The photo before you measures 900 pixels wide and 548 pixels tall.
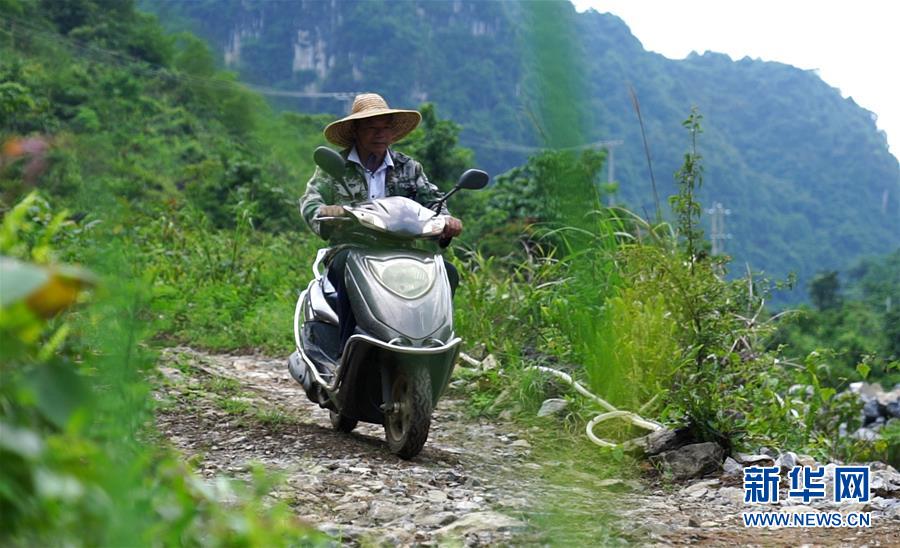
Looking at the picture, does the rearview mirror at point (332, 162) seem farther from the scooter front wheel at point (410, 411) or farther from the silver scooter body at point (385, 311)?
the scooter front wheel at point (410, 411)

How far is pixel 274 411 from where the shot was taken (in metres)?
4.66

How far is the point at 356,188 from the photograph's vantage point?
14.2ft

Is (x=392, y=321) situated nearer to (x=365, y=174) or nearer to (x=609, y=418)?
(x=365, y=174)

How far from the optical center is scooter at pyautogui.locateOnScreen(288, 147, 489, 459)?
3.79 metres

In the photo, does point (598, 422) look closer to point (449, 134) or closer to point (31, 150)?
point (31, 150)

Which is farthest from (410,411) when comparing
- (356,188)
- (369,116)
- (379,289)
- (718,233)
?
(718,233)

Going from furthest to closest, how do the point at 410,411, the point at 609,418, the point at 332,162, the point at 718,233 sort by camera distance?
the point at 718,233 < the point at 609,418 < the point at 410,411 < the point at 332,162

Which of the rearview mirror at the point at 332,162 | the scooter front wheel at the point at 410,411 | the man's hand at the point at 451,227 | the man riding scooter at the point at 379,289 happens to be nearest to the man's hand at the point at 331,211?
the man riding scooter at the point at 379,289

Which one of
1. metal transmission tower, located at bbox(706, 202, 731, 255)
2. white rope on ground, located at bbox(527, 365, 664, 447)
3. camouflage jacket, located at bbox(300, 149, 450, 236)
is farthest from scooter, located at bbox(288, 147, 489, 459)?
metal transmission tower, located at bbox(706, 202, 731, 255)

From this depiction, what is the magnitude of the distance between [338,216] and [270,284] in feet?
16.6

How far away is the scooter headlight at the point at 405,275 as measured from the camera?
12.8 feet

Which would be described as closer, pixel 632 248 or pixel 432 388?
pixel 432 388

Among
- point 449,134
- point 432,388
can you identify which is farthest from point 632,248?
point 449,134

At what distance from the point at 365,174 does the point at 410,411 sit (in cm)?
108
